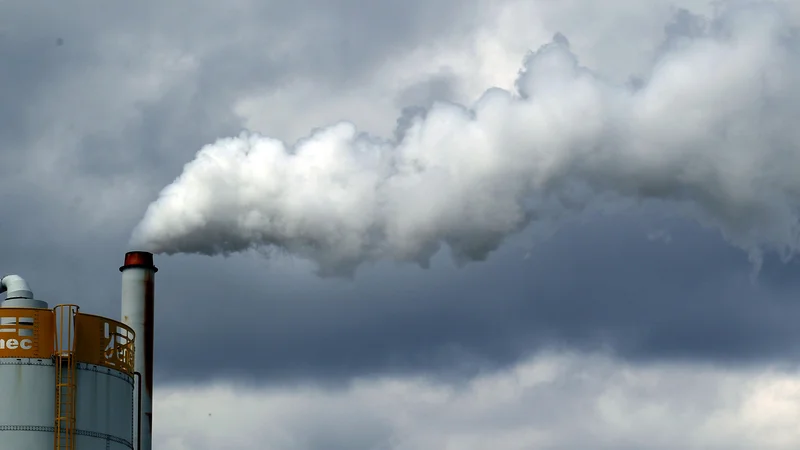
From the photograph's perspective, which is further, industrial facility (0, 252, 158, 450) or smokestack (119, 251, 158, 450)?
smokestack (119, 251, 158, 450)

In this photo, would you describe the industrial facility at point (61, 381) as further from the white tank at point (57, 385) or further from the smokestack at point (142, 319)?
the smokestack at point (142, 319)

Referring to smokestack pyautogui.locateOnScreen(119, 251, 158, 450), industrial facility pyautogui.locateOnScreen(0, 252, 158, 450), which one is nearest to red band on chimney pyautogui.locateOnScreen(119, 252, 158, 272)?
smokestack pyautogui.locateOnScreen(119, 251, 158, 450)

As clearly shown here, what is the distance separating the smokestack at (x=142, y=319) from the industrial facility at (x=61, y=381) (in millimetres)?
7248

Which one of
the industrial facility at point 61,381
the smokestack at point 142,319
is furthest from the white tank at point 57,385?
the smokestack at point 142,319

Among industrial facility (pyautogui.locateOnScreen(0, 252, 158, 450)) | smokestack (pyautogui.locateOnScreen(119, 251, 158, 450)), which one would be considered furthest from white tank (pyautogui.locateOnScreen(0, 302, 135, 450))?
smokestack (pyautogui.locateOnScreen(119, 251, 158, 450))

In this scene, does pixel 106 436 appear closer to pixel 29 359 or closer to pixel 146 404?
pixel 29 359

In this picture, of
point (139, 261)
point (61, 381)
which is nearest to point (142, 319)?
point (139, 261)

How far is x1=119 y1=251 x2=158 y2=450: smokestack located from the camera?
48.5 m

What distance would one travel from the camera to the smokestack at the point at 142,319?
159 feet

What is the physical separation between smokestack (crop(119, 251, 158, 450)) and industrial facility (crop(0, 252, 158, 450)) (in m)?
7.25

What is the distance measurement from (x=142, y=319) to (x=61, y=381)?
406 inches

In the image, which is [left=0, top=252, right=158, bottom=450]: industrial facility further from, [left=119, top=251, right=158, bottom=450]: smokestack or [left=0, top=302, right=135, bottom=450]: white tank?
[left=119, top=251, right=158, bottom=450]: smokestack

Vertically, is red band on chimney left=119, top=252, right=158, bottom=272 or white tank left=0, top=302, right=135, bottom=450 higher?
red band on chimney left=119, top=252, right=158, bottom=272

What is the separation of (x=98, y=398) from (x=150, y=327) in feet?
32.5
